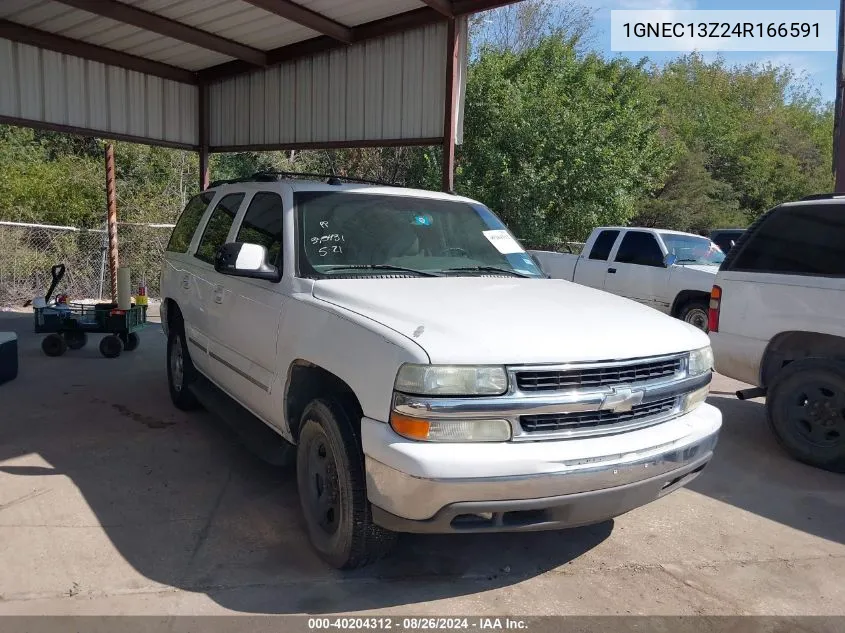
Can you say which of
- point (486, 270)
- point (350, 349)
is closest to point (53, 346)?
point (486, 270)

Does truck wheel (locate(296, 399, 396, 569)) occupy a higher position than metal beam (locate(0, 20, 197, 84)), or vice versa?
metal beam (locate(0, 20, 197, 84))

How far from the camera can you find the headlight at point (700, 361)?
3.46m

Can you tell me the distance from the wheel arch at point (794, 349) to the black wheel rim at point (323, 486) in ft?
12.6

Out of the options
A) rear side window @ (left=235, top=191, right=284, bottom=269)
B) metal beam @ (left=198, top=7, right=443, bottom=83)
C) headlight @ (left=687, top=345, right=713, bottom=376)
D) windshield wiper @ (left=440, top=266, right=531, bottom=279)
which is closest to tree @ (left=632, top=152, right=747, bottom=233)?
metal beam @ (left=198, top=7, right=443, bottom=83)

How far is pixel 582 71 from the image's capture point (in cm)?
1991

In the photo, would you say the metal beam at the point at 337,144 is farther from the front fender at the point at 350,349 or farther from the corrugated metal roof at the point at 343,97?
the front fender at the point at 350,349

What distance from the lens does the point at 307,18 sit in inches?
360

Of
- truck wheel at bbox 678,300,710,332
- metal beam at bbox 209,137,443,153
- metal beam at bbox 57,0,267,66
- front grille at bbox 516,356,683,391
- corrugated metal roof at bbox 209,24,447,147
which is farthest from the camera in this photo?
truck wheel at bbox 678,300,710,332

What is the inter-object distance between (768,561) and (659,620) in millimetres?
1062

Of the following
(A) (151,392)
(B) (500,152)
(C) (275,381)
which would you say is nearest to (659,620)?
(C) (275,381)

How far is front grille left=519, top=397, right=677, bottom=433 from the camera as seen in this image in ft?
9.68

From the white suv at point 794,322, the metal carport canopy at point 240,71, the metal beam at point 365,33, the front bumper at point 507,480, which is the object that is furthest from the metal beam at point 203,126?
the front bumper at point 507,480

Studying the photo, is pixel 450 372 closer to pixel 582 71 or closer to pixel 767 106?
pixel 582 71

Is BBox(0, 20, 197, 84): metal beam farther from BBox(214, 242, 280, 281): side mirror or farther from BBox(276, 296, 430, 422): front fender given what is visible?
BBox(276, 296, 430, 422): front fender
